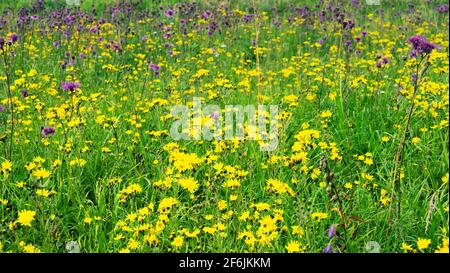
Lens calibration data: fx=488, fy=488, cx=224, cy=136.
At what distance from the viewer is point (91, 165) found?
278cm

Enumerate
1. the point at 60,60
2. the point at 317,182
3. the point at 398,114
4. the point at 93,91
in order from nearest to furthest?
1. the point at 317,182
2. the point at 398,114
3. the point at 93,91
4. the point at 60,60

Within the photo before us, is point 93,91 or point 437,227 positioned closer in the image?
point 437,227

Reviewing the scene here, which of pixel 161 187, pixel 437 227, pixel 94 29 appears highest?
pixel 94 29

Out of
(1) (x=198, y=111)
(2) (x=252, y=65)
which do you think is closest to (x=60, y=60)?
(2) (x=252, y=65)

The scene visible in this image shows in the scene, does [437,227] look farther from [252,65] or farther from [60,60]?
[60,60]

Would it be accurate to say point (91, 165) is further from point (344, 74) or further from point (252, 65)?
point (252, 65)

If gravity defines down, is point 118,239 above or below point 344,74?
below

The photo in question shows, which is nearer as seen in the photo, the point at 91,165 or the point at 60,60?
the point at 91,165

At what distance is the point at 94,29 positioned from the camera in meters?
5.94
